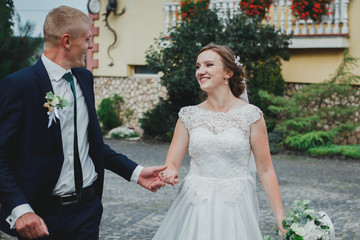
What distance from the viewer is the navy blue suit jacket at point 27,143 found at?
8.64 ft

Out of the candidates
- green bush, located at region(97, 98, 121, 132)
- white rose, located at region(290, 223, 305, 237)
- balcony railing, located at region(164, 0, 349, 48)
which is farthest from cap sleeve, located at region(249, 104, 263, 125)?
green bush, located at region(97, 98, 121, 132)

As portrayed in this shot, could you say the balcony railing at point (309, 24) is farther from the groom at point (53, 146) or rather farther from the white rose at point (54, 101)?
the white rose at point (54, 101)

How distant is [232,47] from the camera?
1308 cm

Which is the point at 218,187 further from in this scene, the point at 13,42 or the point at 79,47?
the point at 13,42

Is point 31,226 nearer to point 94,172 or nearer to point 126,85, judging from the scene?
point 94,172

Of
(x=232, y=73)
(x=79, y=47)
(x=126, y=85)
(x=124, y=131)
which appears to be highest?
(x=79, y=47)

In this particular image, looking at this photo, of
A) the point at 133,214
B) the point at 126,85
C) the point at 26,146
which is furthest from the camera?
the point at 126,85

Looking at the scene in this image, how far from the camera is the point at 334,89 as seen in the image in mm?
12984

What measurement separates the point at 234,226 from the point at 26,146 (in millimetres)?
1461

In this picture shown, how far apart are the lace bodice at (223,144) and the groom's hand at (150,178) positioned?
265 millimetres

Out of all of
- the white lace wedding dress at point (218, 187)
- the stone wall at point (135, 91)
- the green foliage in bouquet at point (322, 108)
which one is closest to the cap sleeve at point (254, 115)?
the white lace wedding dress at point (218, 187)

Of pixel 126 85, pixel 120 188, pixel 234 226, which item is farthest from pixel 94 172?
pixel 126 85

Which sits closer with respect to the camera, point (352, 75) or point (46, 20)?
point (46, 20)

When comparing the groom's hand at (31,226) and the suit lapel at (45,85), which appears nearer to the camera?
the groom's hand at (31,226)
